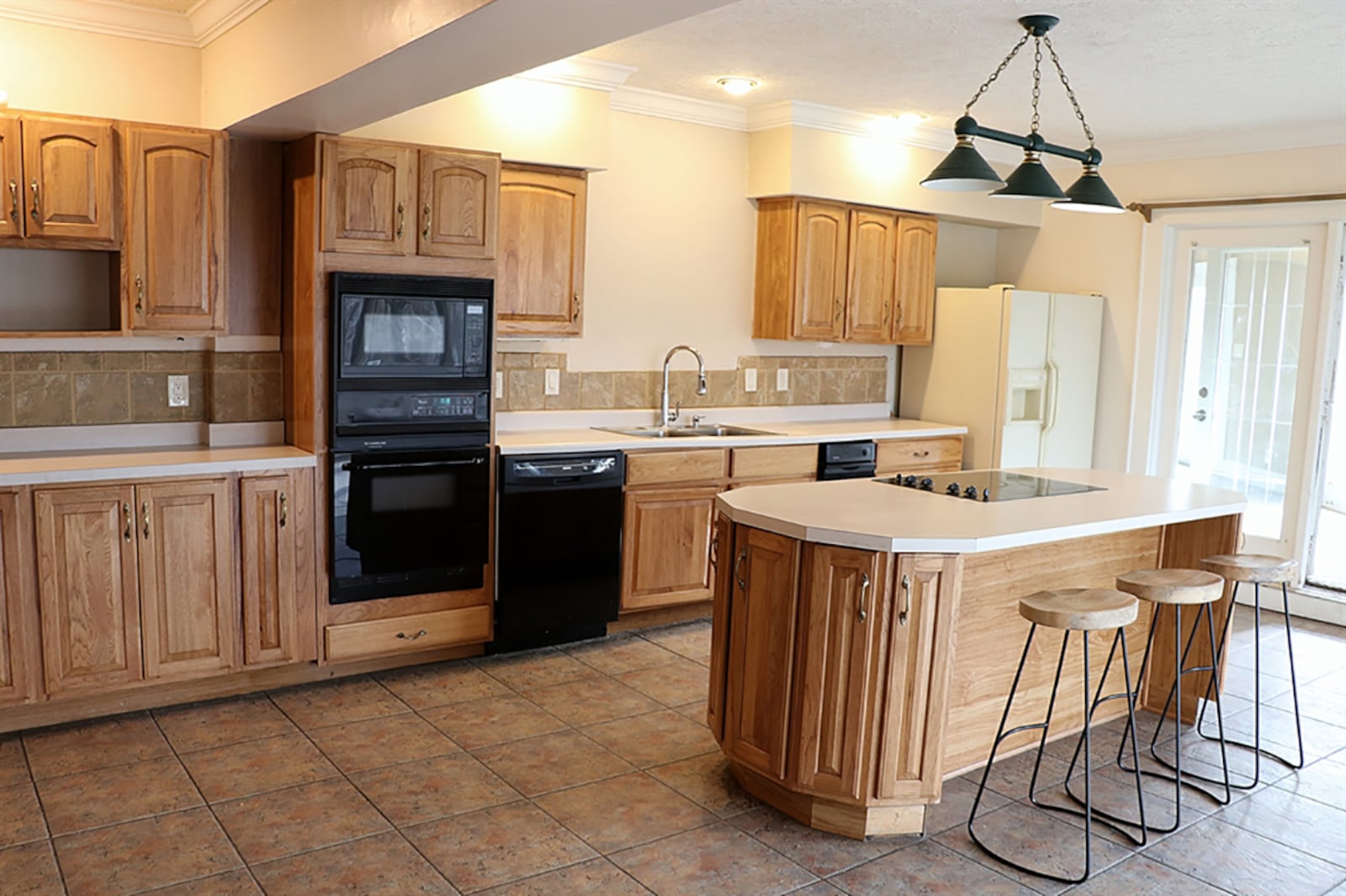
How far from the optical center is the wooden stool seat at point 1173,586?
10.6ft

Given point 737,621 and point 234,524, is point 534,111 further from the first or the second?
point 737,621

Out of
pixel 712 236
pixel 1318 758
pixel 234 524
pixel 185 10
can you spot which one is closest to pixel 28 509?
pixel 234 524

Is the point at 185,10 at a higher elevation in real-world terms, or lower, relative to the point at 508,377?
higher

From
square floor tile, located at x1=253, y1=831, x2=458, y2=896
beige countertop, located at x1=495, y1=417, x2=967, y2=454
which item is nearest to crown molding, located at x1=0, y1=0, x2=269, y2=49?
beige countertop, located at x1=495, y1=417, x2=967, y2=454

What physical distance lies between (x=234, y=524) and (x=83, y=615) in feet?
1.87

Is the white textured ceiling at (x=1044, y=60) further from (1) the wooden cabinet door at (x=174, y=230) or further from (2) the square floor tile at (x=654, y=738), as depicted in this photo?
(2) the square floor tile at (x=654, y=738)

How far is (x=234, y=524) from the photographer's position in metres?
3.94

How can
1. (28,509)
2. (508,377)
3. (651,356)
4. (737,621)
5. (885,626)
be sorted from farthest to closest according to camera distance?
(651,356) → (508,377) → (28,509) → (737,621) → (885,626)

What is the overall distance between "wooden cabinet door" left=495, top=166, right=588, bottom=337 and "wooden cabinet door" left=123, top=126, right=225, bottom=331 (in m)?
1.13

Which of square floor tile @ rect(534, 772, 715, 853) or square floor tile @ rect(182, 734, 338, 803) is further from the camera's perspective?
square floor tile @ rect(182, 734, 338, 803)

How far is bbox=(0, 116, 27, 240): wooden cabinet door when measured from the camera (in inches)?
143

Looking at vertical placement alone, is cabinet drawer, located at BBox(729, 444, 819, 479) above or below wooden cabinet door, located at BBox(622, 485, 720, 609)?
above

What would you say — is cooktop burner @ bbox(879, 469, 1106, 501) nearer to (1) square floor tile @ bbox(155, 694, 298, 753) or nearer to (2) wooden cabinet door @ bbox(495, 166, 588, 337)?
(2) wooden cabinet door @ bbox(495, 166, 588, 337)

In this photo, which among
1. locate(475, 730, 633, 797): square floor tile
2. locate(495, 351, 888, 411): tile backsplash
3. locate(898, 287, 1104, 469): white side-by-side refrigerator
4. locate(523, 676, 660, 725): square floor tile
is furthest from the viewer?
locate(898, 287, 1104, 469): white side-by-side refrigerator
